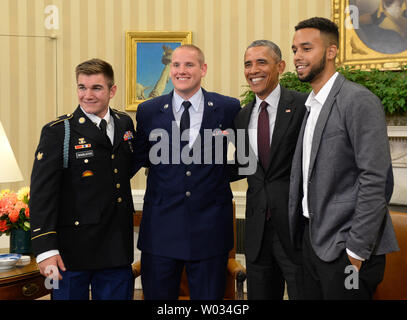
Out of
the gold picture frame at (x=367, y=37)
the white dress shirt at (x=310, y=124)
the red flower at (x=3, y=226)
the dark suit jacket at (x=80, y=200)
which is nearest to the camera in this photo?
the white dress shirt at (x=310, y=124)

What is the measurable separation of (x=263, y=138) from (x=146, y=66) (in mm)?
2630

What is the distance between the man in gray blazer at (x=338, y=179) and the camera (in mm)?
1560

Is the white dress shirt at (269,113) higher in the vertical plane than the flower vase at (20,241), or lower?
higher

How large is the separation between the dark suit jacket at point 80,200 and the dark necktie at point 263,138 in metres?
0.69

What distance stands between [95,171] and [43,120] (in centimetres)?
279

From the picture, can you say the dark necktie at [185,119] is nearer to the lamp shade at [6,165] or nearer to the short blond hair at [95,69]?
the short blond hair at [95,69]

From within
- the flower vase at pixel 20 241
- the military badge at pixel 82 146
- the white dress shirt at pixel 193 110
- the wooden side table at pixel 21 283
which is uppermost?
the white dress shirt at pixel 193 110

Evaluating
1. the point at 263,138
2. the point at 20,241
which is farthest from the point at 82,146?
the point at 20,241

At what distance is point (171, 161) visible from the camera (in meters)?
2.21

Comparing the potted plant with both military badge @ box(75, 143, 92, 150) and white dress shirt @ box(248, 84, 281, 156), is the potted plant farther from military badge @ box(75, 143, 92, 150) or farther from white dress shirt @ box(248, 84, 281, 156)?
white dress shirt @ box(248, 84, 281, 156)

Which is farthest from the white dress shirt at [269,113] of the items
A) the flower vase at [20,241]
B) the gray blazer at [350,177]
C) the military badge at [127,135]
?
the flower vase at [20,241]

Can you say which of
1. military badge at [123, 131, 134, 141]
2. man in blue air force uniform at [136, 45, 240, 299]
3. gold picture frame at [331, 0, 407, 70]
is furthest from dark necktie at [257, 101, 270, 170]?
gold picture frame at [331, 0, 407, 70]

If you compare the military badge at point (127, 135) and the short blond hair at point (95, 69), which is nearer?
the short blond hair at point (95, 69)

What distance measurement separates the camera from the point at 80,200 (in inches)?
78.3
